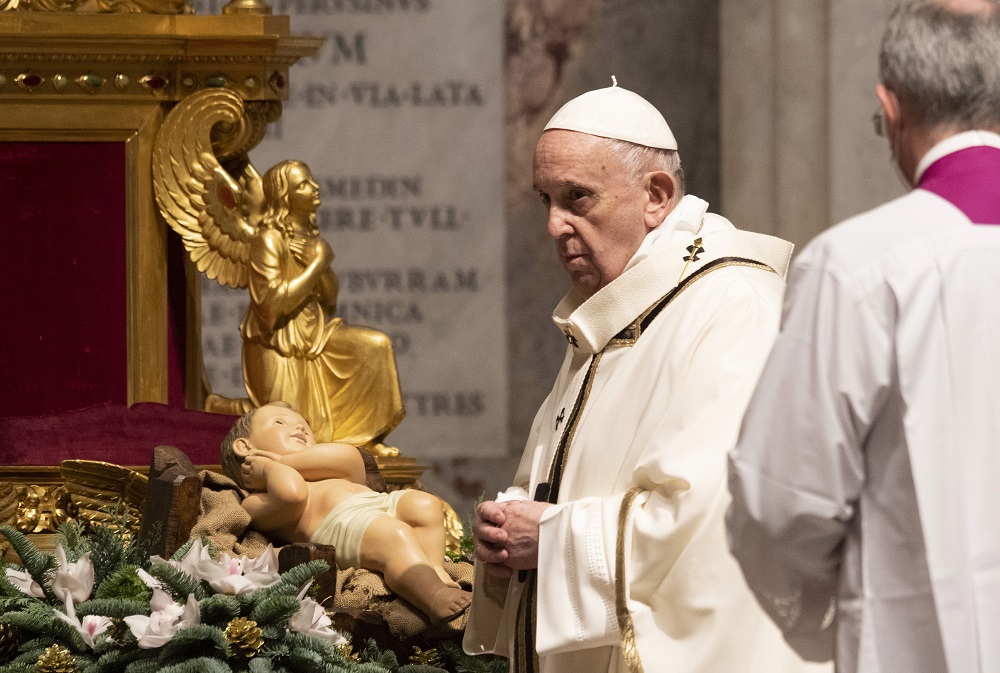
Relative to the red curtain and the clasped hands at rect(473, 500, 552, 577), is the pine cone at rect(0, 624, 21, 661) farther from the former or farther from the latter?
the red curtain

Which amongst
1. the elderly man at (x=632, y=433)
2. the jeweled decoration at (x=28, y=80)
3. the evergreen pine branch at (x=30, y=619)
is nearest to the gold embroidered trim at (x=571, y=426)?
the elderly man at (x=632, y=433)

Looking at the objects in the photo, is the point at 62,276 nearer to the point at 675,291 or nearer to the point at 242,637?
the point at 242,637

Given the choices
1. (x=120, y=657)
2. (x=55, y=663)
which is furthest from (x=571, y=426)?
(x=55, y=663)

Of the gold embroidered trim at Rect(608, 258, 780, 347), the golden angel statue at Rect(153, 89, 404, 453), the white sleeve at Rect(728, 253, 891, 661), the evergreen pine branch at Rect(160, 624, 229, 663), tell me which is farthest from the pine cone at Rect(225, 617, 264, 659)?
the golden angel statue at Rect(153, 89, 404, 453)

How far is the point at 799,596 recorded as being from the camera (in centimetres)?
220

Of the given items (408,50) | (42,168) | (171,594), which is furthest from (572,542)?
(408,50)

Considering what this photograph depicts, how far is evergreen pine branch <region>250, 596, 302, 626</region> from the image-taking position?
3168 millimetres

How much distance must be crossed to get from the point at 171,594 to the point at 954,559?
5.56ft

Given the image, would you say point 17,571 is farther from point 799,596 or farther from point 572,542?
point 799,596

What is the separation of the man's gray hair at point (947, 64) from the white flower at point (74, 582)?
1966 mm

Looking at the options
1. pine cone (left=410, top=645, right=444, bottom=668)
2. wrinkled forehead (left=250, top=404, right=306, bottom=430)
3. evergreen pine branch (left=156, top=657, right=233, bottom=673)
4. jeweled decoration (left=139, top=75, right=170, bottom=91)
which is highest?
jeweled decoration (left=139, top=75, right=170, bottom=91)

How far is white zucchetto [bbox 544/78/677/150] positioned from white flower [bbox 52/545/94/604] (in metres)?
1.30

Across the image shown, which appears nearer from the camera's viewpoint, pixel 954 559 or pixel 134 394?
pixel 954 559

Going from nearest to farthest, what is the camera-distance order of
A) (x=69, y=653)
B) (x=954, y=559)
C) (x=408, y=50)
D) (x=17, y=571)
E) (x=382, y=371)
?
1. (x=954, y=559)
2. (x=69, y=653)
3. (x=17, y=571)
4. (x=382, y=371)
5. (x=408, y=50)
